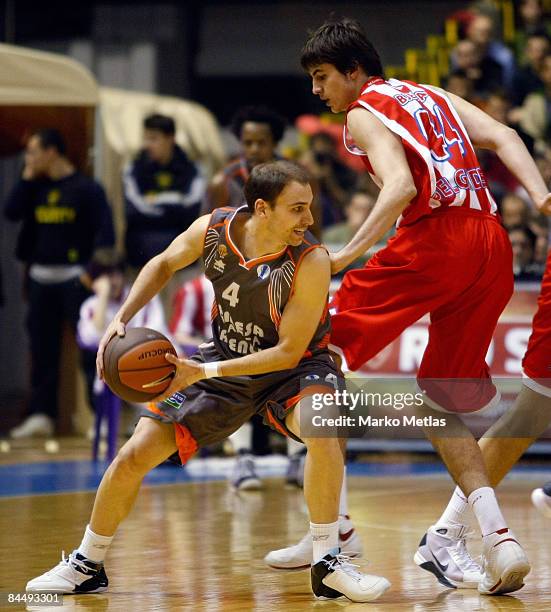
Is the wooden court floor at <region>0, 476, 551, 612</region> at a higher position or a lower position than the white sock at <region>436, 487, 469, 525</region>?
lower

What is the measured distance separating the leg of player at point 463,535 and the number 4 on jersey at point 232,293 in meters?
0.89

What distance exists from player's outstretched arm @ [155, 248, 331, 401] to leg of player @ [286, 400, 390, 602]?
0.21 m

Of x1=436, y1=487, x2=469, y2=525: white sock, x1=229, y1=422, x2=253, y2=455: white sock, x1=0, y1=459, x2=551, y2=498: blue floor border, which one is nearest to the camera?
x1=436, y1=487, x2=469, y2=525: white sock

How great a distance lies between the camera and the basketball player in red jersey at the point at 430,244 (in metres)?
4.87

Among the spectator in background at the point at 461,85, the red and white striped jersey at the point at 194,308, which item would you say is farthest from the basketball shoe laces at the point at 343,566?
the spectator in background at the point at 461,85

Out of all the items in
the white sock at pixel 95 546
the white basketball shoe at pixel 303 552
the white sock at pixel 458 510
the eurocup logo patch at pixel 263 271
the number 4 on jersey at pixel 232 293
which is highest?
the eurocup logo patch at pixel 263 271

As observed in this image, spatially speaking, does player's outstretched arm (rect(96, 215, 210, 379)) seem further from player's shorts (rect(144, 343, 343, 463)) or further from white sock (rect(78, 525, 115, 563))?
white sock (rect(78, 525, 115, 563))

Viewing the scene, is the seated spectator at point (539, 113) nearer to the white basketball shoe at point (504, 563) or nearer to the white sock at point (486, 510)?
the white sock at point (486, 510)

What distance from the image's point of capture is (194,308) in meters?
9.07

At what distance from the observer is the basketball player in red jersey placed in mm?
4867

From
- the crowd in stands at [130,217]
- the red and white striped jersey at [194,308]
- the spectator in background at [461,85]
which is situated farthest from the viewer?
the spectator in background at [461,85]

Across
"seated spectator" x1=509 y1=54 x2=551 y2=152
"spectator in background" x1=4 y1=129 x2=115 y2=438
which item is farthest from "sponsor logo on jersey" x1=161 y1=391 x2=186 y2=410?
"seated spectator" x1=509 y1=54 x2=551 y2=152

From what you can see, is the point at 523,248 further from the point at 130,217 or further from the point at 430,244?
the point at 430,244

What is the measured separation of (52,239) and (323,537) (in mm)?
6507
